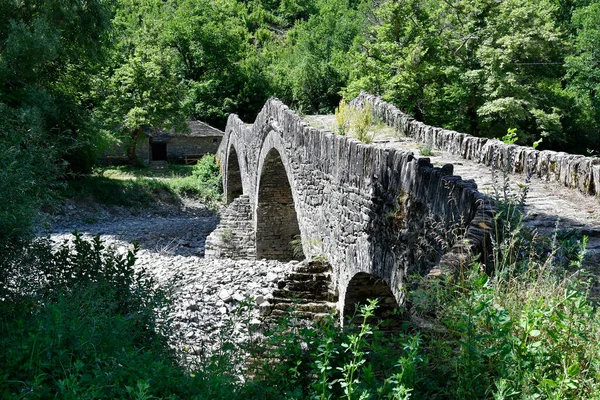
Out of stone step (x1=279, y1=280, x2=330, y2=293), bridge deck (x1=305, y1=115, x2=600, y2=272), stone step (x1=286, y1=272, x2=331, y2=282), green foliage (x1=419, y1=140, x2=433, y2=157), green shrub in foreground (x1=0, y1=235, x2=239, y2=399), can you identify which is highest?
green foliage (x1=419, y1=140, x2=433, y2=157)

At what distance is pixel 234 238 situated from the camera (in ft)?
51.8

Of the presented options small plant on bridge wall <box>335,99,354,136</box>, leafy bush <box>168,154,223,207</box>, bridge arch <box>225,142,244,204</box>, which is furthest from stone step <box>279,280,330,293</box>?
leafy bush <box>168,154,223,207</box>

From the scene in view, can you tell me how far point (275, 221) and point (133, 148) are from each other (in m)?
17.6

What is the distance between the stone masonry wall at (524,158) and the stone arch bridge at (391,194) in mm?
11

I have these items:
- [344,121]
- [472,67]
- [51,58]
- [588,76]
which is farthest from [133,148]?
[344,121]

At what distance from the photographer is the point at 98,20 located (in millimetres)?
16406

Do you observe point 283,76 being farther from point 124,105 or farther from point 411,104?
point 411,104

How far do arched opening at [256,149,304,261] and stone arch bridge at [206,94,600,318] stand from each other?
68.3 inches

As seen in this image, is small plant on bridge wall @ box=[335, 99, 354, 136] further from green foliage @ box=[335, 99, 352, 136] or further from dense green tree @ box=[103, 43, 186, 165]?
dense green tree @ box=[103, 43, 186, 165]

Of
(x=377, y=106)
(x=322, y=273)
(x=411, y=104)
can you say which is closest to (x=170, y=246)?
(x=377, y=106)

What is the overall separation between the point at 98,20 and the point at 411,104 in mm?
11402

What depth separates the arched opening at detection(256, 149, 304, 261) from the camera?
1528 cm

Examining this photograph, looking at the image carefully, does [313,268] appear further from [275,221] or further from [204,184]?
[204,184]

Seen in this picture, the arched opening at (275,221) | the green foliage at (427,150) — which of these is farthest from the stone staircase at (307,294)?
the arched opening at (275,221)
